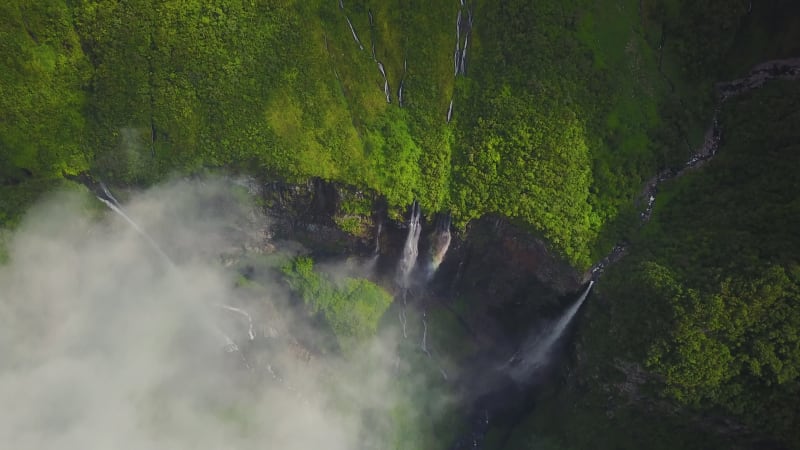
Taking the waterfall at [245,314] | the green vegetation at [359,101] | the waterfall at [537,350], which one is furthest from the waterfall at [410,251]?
the waterfall at [245,314]

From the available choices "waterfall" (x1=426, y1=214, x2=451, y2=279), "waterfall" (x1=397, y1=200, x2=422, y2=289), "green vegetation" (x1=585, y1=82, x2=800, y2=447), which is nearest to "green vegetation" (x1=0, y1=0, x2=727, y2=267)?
"waterfall" (x1=397, y1=200, x2=422, y2=289)

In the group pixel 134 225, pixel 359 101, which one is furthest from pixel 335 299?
pixel 134 225

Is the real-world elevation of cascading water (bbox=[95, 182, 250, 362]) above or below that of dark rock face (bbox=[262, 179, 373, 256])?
below

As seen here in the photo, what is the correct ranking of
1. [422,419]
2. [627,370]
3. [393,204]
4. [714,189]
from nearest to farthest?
[627,370]
[714,189]
[393,204]
[422,419]

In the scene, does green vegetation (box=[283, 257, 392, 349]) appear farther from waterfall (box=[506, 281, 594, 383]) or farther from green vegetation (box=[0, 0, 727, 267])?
waterfall (box=[506, 281, 594, 383])

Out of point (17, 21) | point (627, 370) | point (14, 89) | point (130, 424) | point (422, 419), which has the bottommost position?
point (130, 424)

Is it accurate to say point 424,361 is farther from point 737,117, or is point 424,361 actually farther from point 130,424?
point 737,117

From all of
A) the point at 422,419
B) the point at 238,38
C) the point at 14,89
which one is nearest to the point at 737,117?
the point at 422,419
